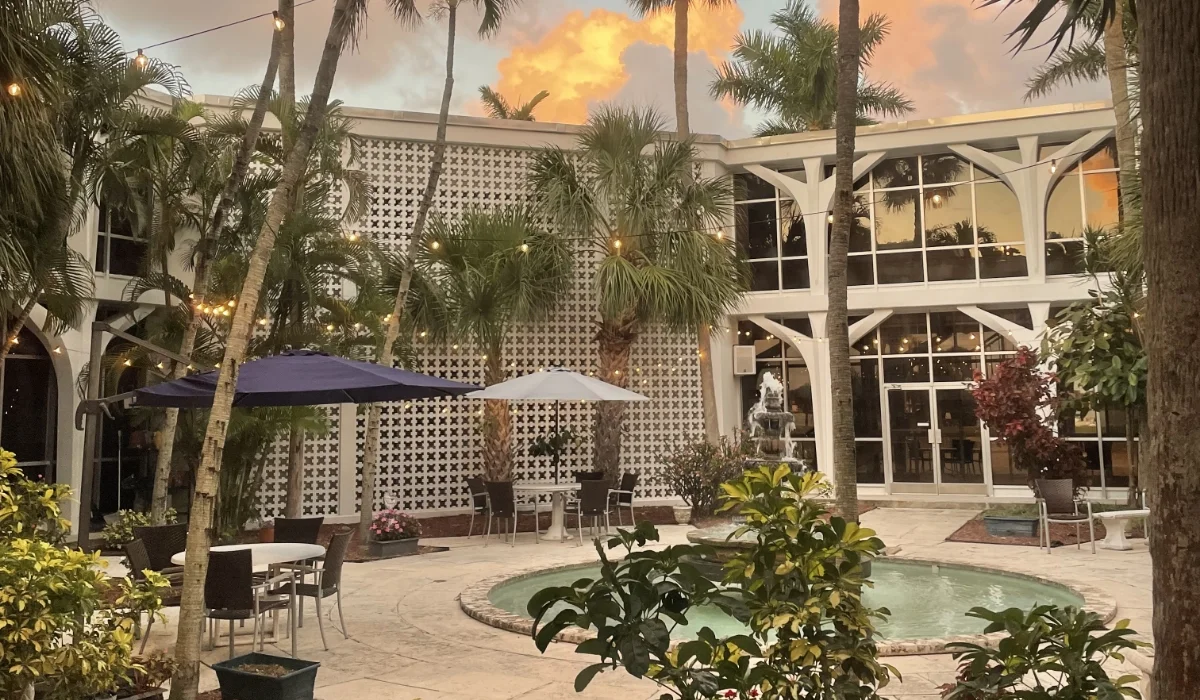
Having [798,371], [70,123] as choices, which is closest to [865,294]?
[798,371]

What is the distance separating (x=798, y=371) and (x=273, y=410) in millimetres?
10273

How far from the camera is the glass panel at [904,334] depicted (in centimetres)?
1666

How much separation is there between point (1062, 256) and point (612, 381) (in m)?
8.19

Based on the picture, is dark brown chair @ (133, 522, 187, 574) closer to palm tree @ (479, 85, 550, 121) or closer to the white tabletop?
the white tabletop

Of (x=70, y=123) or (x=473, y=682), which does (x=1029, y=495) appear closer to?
(x=473, y=682)

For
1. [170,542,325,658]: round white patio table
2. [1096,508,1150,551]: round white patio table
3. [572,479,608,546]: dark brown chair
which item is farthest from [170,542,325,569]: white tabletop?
[1096,508,1150,551]: round white patio table

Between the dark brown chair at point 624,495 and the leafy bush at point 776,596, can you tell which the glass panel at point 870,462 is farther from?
the leafy bush at point 776,596

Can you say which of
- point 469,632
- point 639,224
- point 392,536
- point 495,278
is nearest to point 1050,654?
point 469,632

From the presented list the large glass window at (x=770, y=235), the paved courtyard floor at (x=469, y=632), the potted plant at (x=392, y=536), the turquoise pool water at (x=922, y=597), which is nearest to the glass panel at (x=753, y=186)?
the large glass window at (x=770, y=235)

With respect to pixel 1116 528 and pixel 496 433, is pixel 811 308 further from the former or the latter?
pixel 1116 528

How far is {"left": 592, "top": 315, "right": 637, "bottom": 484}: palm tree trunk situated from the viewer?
1402 cm

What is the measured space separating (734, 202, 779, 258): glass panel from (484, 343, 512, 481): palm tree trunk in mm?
6255

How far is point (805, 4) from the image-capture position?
840 inches

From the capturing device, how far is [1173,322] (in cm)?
232
